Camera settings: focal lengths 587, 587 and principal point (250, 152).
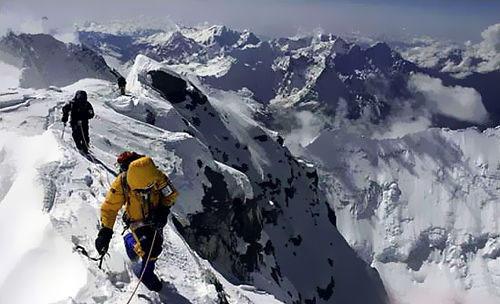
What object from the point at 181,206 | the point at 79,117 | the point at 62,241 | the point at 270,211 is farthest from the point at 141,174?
the point at 270,211

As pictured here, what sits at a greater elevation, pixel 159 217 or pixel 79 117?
pixel 159 217

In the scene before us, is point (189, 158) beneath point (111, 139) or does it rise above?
beneath

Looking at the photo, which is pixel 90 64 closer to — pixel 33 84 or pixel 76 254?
pixel 33 84

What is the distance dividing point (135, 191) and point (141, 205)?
0.47 meters

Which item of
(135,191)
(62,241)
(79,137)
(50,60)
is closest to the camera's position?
(135,191)

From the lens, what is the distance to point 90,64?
5187 inches

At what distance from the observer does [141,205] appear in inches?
497

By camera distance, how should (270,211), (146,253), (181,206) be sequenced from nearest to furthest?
(146,253)
(181,206)
(270,211)

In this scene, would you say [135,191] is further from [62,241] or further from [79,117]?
[79,117]

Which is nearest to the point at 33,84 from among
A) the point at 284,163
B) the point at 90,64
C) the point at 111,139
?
A: the point at 90,64

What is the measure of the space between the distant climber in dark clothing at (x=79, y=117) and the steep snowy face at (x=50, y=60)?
299 feet

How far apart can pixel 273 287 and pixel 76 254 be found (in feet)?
194

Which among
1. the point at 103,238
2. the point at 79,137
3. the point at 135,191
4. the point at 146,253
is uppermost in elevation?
the point at 135,191

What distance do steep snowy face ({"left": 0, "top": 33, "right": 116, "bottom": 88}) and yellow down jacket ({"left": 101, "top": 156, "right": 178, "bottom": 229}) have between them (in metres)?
107
